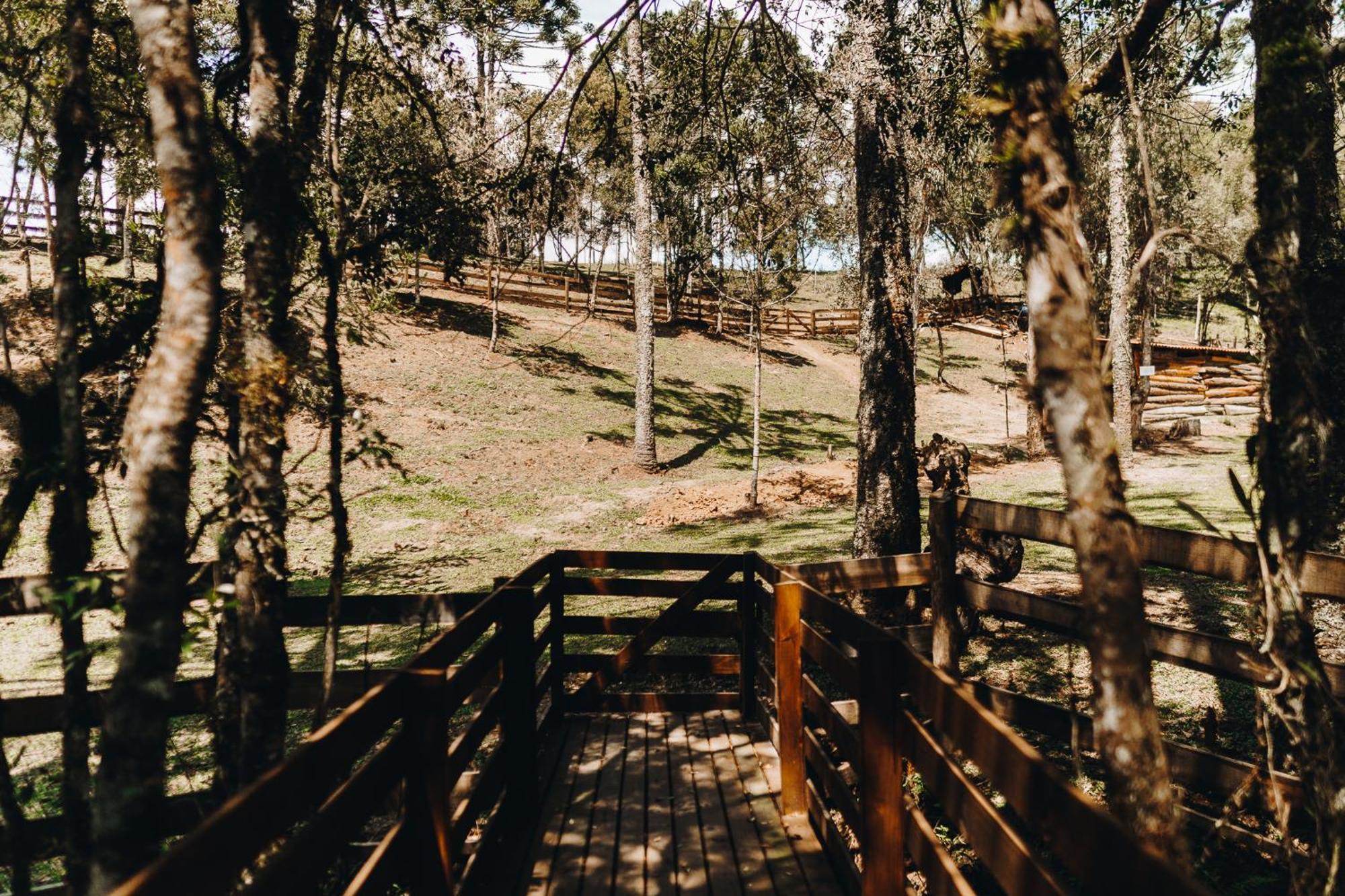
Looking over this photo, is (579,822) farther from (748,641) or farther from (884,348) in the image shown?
(884,348)

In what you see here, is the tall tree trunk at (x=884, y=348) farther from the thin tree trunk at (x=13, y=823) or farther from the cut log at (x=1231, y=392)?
the cut log at (x=1231, y=392)

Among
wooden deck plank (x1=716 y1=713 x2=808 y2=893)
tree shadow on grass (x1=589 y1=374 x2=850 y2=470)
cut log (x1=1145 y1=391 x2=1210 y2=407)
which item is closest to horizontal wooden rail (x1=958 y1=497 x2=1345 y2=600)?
wooden deck plank (x1=716 y1=713 x2=808 y2=893)

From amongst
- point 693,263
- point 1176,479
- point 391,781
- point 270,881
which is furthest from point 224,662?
point 1176,479

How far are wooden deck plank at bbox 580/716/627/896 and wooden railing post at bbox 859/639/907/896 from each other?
1.45 metres

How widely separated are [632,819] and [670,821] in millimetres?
229

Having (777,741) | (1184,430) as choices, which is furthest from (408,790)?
(1184,430)

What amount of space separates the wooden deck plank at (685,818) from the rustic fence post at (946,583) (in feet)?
6.35

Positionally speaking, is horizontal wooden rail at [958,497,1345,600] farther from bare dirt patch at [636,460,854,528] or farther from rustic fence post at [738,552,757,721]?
bare dirt patch at [636,460,854,528]

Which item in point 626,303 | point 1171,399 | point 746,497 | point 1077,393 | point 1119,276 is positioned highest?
point 626,303

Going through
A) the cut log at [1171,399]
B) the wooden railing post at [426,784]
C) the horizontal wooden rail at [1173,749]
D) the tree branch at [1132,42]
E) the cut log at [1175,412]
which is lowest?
the horizontal wooden rail at [1173,749]

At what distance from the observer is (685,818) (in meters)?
4.69

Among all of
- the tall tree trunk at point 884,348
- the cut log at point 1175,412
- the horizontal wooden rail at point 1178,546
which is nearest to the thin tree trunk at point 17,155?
the horizontal wooden rail at point 1178,546

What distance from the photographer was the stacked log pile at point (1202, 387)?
3173 cm

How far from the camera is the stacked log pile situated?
31734 mm
